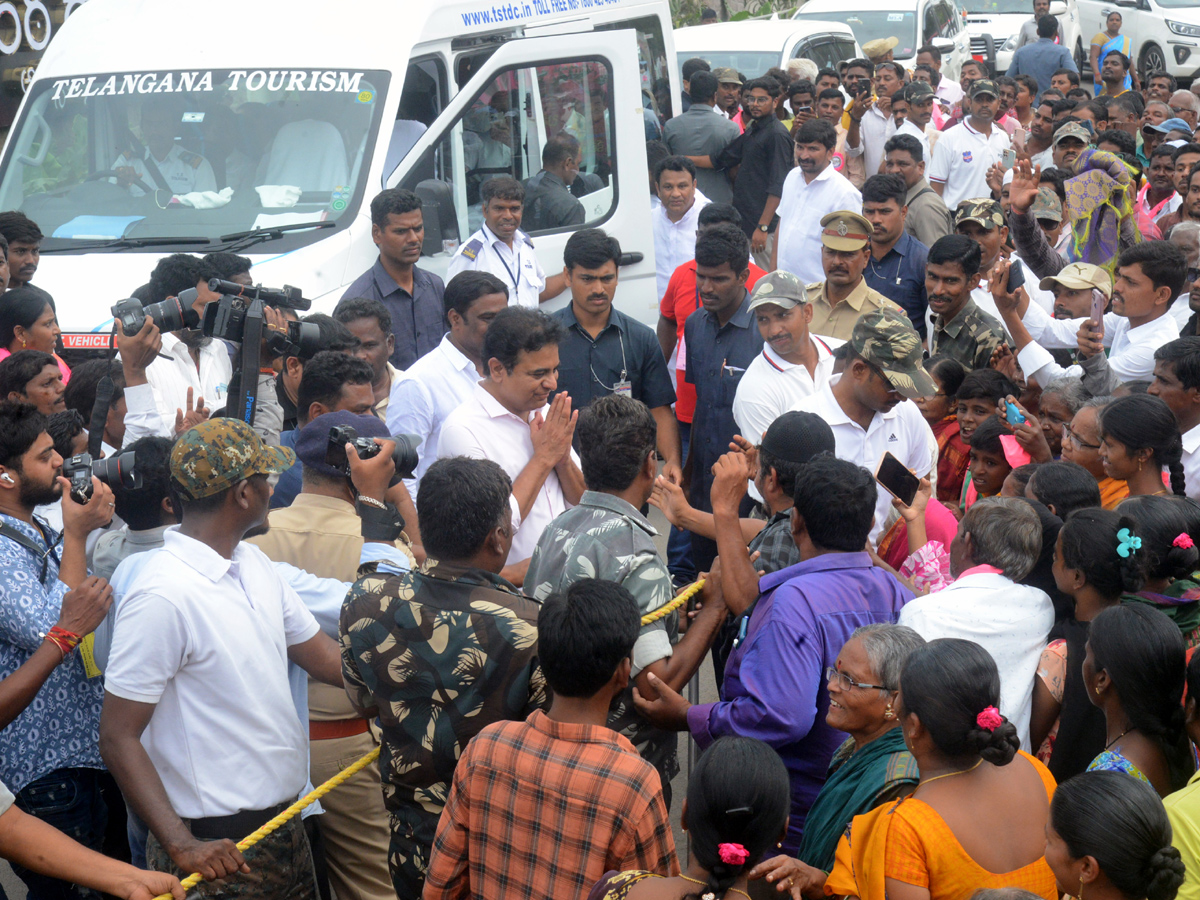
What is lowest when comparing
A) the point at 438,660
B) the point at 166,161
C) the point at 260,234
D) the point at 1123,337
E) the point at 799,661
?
the point at 1123,337

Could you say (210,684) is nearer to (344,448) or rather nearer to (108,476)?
(108,476)

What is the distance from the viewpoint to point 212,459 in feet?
9.07

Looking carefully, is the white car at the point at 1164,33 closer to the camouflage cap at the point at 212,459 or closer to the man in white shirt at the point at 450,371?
the man in white shirt at the point at 450,371

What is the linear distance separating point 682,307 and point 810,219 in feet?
5.73

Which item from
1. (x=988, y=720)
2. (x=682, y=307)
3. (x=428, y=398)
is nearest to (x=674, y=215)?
(x=682, y=307)

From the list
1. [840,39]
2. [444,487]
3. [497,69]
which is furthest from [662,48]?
[444,487]

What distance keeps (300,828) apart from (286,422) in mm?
2556

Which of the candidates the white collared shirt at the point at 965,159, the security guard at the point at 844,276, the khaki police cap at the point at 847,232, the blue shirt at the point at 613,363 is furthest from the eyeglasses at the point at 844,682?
the white collared shirt at the point at 965,159

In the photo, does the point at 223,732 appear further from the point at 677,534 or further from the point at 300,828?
the point at 677,534

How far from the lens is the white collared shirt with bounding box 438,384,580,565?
12.7ft

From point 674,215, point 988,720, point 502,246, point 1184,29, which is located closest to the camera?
point 988,720

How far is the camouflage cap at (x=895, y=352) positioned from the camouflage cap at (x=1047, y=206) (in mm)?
3879

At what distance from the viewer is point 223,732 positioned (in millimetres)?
2783

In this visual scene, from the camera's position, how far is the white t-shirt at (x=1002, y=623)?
296 centimetres
